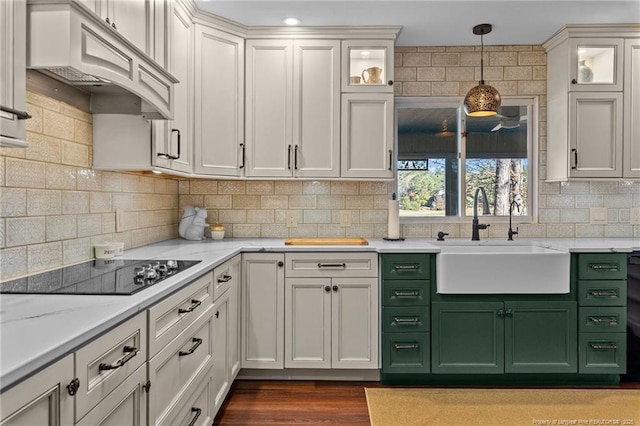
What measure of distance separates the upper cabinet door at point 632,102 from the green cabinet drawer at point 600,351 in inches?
47.9

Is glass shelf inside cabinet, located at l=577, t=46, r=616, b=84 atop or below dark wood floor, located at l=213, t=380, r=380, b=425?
atop

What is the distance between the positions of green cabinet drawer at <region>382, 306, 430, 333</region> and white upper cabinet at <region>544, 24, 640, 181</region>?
1517 mm

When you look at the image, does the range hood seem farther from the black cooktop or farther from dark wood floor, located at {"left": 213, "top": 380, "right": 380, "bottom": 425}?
dark wood floor, located at {"left": 213, "top": 380, "right": 380, "bottom": 425}

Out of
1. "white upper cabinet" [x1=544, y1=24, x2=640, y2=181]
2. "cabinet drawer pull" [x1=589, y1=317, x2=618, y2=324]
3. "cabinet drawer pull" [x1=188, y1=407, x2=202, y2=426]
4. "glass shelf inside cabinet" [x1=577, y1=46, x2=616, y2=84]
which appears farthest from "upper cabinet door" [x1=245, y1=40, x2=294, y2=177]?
"cabinet drawer pull" [x1=589, y1=317, x2=618, y2=324]

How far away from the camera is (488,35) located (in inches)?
124

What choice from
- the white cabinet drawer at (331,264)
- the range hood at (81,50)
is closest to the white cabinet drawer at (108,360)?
the range hood at (81,50)

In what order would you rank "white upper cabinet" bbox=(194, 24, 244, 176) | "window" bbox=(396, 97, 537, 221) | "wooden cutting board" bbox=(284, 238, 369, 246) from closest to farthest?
1. "white upper cabinet" bbox=(194, 24, 244, 176)
2. "wooden cutting board" bbox=(284, 238, 369, 246)
3. "window" bbox=(396, 97, 537, 221)

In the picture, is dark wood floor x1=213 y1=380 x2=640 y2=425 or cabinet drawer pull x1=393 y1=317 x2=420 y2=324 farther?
cabinet drawer pull x1=393 y1=317 x2=420 y2=324

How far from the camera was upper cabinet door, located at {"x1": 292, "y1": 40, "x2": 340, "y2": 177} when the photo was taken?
9.86 feet

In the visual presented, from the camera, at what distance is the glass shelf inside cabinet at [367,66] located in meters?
3.03

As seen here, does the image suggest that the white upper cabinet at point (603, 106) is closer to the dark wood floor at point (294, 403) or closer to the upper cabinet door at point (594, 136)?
the upper cabinet door at point (594, 136)

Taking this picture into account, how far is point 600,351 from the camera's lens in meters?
2.68

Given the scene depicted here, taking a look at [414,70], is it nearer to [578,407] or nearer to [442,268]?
[442,268]

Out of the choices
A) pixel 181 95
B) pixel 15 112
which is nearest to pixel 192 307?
pixel 15 112
